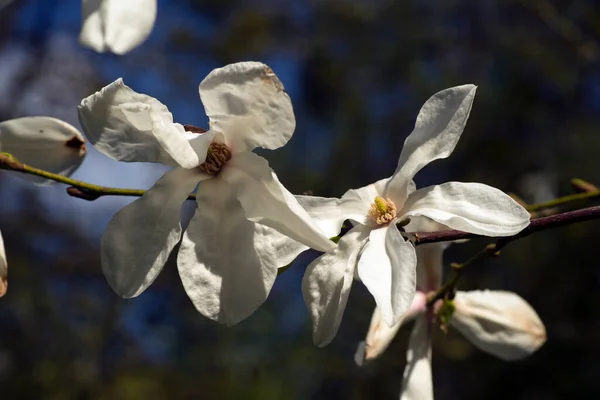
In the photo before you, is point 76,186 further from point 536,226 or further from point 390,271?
point 536,226

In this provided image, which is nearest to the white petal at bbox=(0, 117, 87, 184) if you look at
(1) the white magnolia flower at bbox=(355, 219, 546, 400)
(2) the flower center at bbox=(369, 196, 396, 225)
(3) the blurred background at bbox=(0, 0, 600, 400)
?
(2) the flower center at bbox=(369, 196, 396, 225)

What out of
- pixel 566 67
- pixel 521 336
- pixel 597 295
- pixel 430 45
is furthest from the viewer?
pixel 430 45

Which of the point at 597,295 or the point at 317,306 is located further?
the point at 597,295

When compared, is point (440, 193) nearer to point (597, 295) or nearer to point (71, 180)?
point (71, 180)

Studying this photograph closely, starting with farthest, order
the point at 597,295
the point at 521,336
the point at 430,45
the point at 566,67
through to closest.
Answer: the point at 430,45, the point at 566,67, the point at 597,295, the point at 521,336

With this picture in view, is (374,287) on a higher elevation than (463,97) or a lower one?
lower

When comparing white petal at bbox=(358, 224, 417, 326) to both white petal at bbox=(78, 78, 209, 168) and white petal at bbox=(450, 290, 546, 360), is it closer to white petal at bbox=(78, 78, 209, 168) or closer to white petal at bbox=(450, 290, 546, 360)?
white petal at bbox=(78, 78, 209, 168)

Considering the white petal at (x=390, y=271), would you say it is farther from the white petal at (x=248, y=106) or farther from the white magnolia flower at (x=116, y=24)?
the white magnolia flower at (x=116, y=24)

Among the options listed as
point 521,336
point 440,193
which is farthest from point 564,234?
point 440,193
